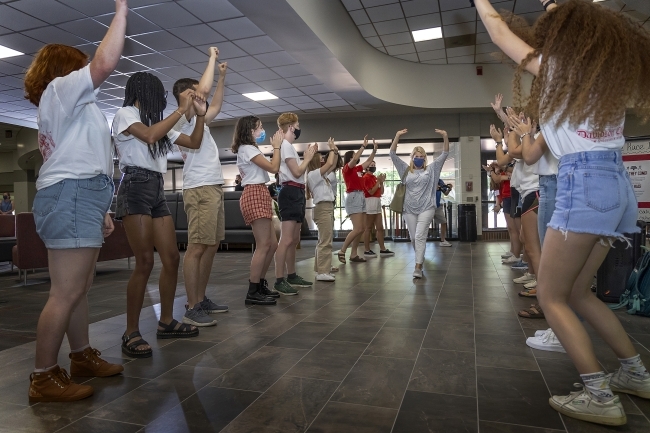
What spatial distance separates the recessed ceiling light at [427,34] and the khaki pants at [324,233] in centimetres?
493

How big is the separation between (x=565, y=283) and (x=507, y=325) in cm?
135

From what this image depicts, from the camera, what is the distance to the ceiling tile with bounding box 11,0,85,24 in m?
5.49

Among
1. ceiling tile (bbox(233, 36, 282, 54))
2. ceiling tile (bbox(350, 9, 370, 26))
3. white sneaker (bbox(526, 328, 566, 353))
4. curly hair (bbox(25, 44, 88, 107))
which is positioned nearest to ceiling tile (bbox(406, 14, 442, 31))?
ceiling tile (bbox(350, 9, 370, 26))

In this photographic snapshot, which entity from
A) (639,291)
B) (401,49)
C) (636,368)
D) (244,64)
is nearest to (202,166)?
(636,368)

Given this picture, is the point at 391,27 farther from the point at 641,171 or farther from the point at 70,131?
the point at 70,131

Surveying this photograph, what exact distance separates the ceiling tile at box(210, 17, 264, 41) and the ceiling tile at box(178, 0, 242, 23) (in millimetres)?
144

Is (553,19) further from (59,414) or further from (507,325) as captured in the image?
(59,414)

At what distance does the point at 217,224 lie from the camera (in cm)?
294

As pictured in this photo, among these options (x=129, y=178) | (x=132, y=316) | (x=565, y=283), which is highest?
(x=129, y=178)

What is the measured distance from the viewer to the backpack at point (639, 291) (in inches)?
115

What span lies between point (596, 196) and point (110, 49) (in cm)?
166

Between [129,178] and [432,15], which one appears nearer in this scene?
[129,178]

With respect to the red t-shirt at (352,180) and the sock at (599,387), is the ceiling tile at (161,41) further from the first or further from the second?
the sock at (599,387)

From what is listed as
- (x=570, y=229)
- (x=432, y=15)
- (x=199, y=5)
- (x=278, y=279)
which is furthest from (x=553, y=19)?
(x=432, y=15)
